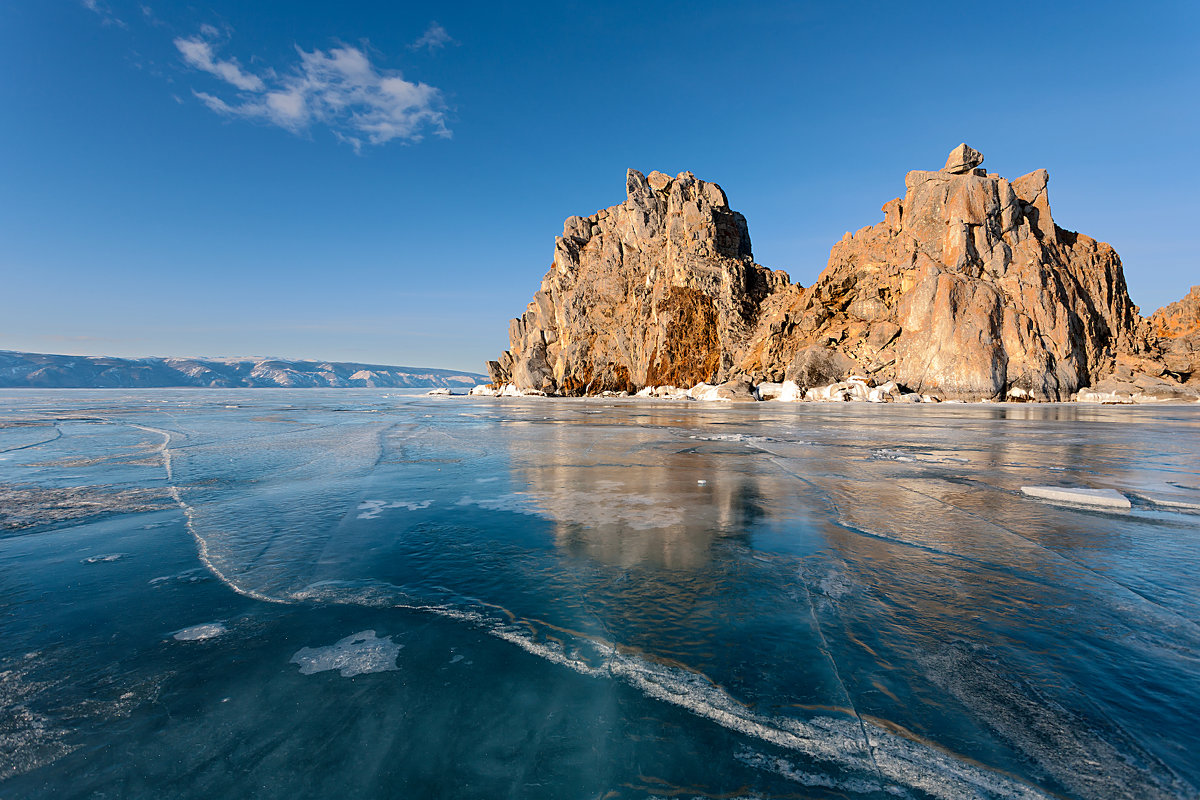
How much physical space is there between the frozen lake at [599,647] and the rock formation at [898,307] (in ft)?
213

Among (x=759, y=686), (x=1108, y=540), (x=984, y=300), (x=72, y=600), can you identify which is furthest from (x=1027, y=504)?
(x=984, y=300)

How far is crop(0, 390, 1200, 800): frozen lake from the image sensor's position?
2.79 metres

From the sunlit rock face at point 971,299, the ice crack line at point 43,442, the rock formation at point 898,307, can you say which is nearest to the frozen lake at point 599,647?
the ice crack line at point 43,442

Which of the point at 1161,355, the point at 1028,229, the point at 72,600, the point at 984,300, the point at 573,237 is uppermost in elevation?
the point at 573,237

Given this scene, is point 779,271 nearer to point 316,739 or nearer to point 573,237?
point 573,237

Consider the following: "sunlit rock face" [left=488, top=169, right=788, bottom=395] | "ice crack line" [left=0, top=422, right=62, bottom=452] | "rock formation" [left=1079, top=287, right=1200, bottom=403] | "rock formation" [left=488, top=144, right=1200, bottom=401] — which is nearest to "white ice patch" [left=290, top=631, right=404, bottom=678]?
"ice crack line" [left=0, top=422, right=62, bottom=452]

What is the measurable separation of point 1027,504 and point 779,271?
94.0m

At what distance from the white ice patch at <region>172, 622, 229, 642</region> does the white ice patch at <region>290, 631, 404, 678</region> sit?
3.15 feet

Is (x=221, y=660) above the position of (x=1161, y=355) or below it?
below

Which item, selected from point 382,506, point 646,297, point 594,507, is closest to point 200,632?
point 382,506

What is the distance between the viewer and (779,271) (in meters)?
95.2

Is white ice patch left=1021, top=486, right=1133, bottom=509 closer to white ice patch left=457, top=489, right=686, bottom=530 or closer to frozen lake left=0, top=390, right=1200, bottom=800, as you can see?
frozen lake left=0, top=390, right=1200, bottom=800

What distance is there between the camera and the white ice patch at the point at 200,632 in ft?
14.3

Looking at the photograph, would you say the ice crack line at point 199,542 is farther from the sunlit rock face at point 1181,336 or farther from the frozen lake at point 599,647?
the sunlit rock face at point 1181,336
